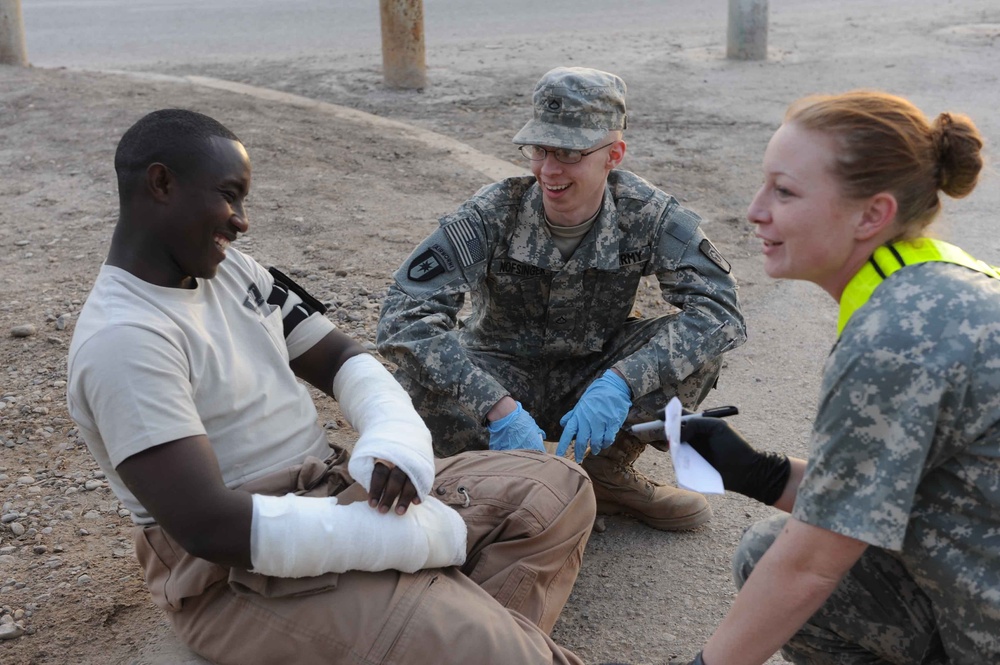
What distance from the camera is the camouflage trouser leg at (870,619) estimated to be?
6.53 feet

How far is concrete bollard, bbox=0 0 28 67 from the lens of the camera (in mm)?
7867

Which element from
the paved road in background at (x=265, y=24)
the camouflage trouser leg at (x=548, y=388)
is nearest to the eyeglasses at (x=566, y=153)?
the camouflage trouser leg at (x=548, y=388)

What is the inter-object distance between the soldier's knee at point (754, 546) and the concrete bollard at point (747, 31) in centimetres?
769

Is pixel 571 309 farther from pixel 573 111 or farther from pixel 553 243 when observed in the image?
pixel 573 111

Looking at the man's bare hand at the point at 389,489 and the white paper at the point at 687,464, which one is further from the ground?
the white paper at the point at 687,464

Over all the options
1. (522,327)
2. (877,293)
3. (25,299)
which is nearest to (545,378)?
(522,327)

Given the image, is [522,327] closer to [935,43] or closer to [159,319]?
[159,319]

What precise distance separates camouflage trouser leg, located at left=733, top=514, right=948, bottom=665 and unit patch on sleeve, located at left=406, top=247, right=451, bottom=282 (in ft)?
4.12

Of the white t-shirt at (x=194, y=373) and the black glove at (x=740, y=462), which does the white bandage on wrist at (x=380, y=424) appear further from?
the black glove at (x=740, y=462)

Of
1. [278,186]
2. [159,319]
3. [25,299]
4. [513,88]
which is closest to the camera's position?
[159,319]

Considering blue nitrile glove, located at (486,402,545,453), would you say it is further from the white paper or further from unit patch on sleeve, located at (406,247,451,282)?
the white paper

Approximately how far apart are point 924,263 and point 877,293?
0.10 meters

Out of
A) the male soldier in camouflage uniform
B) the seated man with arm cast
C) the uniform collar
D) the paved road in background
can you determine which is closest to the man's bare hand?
the seated man with arm cast

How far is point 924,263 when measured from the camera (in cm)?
176
